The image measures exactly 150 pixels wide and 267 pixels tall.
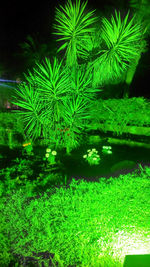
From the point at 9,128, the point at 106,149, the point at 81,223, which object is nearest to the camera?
the point at 81,223

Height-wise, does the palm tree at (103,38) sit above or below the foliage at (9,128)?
above

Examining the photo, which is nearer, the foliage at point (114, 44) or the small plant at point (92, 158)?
the small plant at point (92, 158)

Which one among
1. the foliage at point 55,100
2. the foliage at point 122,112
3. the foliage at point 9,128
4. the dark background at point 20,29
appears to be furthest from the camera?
the dark background at point 20,29

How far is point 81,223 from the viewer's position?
288 centimetres

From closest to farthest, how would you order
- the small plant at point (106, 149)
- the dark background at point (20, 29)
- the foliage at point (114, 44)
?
1. the foliage at point (114, 44)
2. the small plant at point (106, 149)
3. the dark background at point (20, 29)

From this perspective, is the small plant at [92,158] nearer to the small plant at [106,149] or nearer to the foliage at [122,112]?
the small plant at [106,149]

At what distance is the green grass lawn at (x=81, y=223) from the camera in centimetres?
245

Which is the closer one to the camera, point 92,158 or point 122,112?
point 92,158

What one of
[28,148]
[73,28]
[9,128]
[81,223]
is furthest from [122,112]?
[81,223]

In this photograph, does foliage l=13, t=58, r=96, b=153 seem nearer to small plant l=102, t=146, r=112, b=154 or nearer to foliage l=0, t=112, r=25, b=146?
small plant l=102, t=146, r=112, b=154

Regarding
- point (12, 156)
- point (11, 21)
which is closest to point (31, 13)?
point (11, 21)

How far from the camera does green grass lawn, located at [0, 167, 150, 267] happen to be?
245cm

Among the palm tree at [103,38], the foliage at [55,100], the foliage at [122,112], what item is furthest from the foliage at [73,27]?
the foliage at [122,112]

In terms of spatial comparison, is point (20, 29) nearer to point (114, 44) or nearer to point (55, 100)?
point (114, 44)
